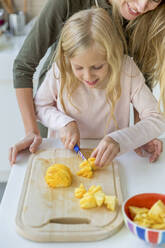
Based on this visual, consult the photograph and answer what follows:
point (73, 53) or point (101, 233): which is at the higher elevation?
point (73, 53)

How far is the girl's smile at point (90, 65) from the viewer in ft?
3.62

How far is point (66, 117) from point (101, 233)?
0.54 meters

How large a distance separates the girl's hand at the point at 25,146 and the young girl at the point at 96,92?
3.6 inches

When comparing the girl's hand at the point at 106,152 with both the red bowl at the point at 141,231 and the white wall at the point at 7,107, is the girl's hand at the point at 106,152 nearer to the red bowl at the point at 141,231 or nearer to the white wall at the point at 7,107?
the red bowl at the point at 141,231

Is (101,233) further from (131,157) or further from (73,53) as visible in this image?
(73,53)

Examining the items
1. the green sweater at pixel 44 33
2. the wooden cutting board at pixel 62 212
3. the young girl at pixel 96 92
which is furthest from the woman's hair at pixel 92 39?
the wooden cutting board at pixel 62 212

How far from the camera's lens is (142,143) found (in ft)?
3.85

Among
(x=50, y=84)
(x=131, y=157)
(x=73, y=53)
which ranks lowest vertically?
(x=131, y=157)

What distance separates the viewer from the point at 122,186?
38.9 inches

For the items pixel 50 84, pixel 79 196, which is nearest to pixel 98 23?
pixel 50 84

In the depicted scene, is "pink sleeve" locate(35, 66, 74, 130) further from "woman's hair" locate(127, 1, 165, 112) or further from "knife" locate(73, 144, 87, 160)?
"woman's hair" locate(127, 1, 165, 112)

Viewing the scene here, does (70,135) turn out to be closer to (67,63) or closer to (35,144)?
(35,144)

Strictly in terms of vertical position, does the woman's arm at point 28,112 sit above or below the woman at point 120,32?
below

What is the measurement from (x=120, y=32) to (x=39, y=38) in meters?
0.30
